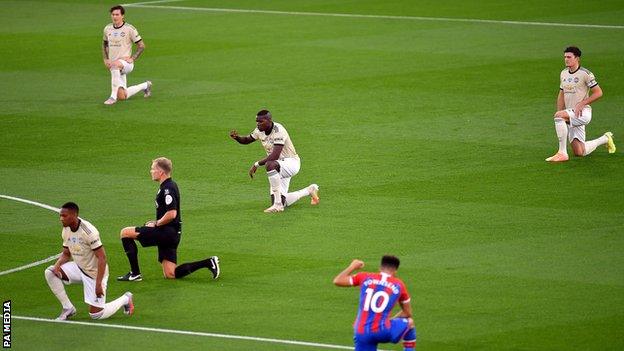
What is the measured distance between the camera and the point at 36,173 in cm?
2498

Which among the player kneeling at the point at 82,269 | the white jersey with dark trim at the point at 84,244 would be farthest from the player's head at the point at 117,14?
the white jersey with dark trim at the point at 84,244

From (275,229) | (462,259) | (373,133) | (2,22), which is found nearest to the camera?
(462,259)

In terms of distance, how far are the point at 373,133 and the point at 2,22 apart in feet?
62.8

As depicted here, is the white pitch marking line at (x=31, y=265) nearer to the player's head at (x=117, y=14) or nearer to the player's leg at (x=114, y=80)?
the player's leg at (x=114, y=80)

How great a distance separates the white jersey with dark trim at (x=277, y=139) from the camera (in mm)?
21906

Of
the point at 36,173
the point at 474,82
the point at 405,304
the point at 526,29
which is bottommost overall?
the point at 405,304

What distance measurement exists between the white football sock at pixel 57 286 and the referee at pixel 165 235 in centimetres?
180

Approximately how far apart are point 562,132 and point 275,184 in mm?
5907

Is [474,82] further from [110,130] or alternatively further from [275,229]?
[275,229]

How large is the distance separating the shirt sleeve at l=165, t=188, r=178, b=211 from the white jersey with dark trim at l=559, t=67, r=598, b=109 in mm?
9505

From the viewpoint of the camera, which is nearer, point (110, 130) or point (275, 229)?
point (275, 229)

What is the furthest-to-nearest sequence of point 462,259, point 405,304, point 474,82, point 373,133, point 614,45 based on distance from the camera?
point 614,45 → point 474,82 → point 373,133 → point 462,259 → point 405,304

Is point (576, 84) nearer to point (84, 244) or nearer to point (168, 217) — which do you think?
point (168, 217)

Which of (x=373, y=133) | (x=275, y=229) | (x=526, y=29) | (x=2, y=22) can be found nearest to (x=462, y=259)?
(x=275, y=229)
